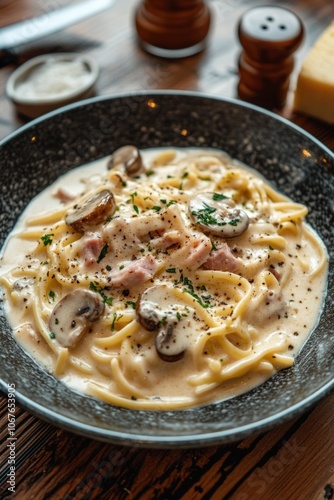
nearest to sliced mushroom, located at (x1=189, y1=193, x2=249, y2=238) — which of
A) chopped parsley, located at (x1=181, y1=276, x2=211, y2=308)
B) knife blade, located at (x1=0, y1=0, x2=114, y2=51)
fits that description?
chopped parsley, located at (x1=181, y1=276, x2=211, y2=308)

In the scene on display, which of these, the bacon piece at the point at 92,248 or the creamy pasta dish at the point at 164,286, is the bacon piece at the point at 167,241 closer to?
the creamy pasta dish at the point at 164,286

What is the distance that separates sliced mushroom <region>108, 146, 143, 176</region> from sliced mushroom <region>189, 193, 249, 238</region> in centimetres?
76

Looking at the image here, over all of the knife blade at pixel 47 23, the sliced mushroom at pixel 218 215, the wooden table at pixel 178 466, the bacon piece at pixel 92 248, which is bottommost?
the wooden table at pixel 178 466

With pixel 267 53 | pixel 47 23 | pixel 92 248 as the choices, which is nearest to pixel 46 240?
pixel 92 248

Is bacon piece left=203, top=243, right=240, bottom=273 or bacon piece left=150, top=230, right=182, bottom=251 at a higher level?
bacon piece left=150, top=230, right=182, bottom=251

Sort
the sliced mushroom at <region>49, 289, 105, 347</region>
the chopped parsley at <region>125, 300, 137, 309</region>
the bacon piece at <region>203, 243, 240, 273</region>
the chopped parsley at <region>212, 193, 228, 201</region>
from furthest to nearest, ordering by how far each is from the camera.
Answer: the chopped parsley at <region>212, 193, 228, 201</region>, the bacon piece at <region>203, 243, 240, 273</region>, the chopped parsley at <region>125, 300, 137, 309</region>, the sliced mushroom at <region>49, 289, 105, 347</region>

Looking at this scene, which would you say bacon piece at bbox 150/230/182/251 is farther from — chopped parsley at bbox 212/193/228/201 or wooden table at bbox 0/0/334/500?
wooden table at bbox 0/0/334/500

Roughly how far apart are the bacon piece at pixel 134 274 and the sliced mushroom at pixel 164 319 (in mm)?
123

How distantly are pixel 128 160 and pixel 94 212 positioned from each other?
→ 0.95 meters

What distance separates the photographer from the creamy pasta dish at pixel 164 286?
3.66m

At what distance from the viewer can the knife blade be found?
6.44 meters

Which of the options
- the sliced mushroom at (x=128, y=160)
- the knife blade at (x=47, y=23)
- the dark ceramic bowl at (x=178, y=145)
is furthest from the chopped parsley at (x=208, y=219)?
the knife blade at (x=47, y=23)

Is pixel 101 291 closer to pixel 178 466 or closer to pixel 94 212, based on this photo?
pixel 94 212

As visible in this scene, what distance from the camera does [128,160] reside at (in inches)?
197
